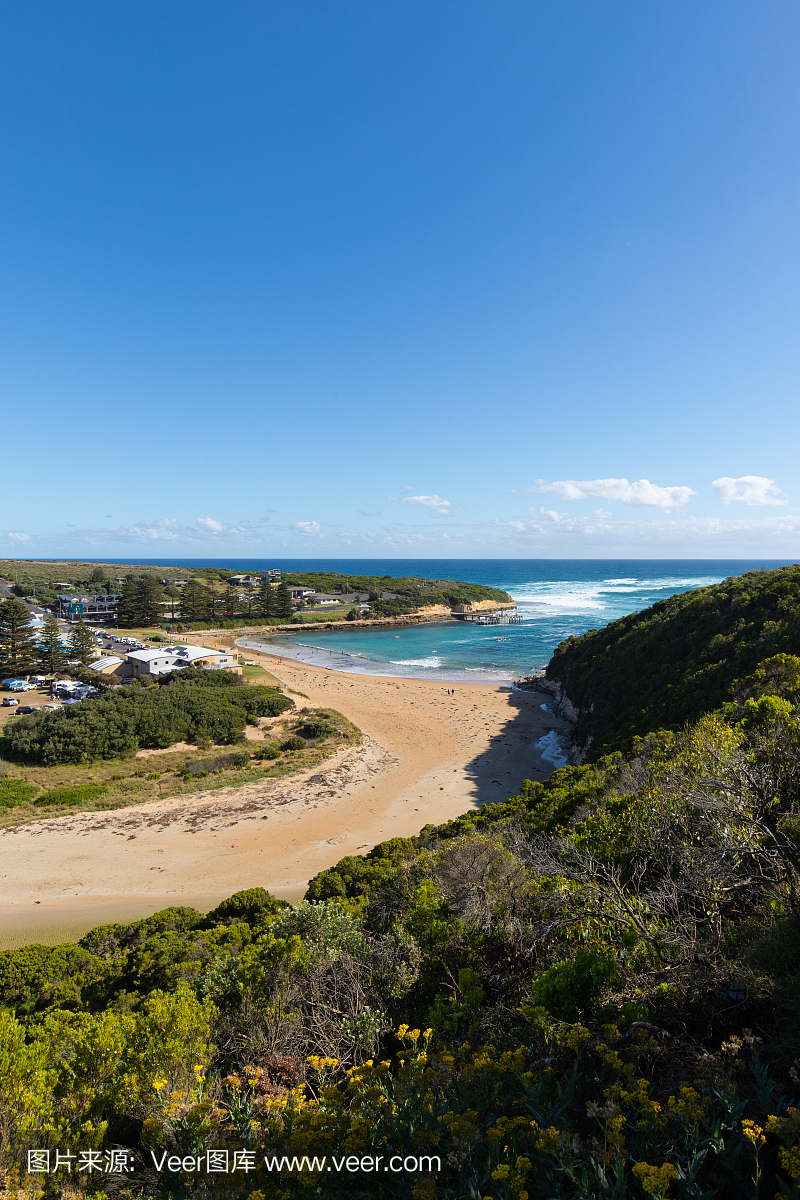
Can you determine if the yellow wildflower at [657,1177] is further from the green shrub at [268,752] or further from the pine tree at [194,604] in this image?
the pine tree at [194,604]

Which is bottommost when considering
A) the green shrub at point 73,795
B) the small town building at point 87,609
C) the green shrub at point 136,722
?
the green shrub at point 73,795

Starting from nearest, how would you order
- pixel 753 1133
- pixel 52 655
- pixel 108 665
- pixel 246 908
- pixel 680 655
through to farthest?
1. pixel 753 1133
2. pixel 246 908
3. pixel 680 655
4. pixel 108 665
5. pixel 52 655

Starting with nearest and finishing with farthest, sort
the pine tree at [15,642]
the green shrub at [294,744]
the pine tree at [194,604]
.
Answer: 1. the green shrub at [294,744]
2. the pine tree at [15,642]
3. the pine tree at [194,604]

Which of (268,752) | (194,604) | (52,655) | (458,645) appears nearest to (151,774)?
(268,752)

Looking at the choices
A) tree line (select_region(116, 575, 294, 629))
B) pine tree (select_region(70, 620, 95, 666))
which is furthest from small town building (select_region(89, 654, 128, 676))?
tree line (select_region(116, 575, 294, 629))

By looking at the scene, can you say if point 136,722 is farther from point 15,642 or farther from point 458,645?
point 458,645

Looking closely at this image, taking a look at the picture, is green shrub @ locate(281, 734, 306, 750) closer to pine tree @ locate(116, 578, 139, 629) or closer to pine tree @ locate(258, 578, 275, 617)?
pine tree @ locate(116, 578, 139, 629)

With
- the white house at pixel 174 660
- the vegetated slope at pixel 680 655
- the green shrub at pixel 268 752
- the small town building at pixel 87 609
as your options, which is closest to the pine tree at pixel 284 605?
the small town building at pixel 87 609
